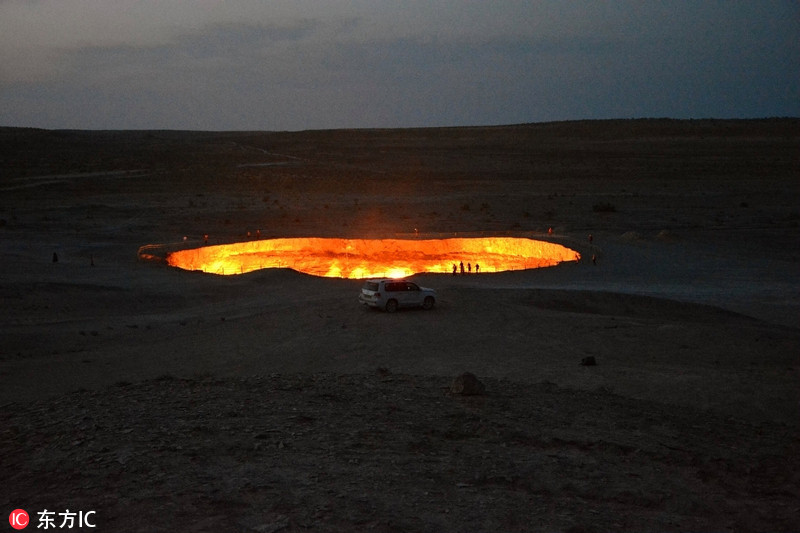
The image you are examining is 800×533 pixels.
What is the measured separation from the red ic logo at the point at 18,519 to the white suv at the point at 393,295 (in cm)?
1673

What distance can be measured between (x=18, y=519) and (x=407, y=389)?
6.78 m

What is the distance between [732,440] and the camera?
10.6 meters

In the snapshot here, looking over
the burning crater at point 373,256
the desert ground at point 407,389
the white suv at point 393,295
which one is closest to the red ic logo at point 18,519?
the desert ground at point 407,389

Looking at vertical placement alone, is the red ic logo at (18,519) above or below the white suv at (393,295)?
above

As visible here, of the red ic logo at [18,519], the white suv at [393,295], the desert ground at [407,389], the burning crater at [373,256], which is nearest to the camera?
the red ic logo at [18,519]

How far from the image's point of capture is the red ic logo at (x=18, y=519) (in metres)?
6.73

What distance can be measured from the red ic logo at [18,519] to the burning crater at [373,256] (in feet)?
102

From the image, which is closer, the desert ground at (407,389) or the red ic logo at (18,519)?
the red ic logo at (18,519)

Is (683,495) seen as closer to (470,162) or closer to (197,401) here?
(197,401)

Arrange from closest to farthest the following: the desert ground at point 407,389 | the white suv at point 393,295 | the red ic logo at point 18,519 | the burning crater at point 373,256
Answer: the red ic logo at point 18,519 → the desert ground at point 407,389 → the white suv at point 393,295 → the burning crater at point 373,256

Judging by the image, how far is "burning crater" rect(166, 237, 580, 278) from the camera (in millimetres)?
38906

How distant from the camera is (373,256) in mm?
40062

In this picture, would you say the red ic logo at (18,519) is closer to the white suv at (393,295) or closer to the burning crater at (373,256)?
the white suv at (393,295)

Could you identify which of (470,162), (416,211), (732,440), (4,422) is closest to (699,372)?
(732,440)
